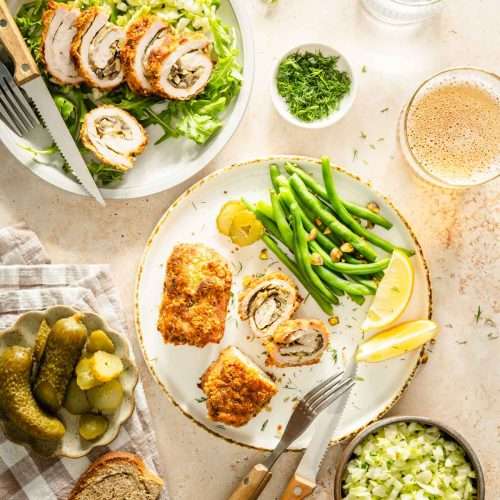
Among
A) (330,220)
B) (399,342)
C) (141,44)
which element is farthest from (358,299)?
(141,44)

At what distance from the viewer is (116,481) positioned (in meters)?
3.31

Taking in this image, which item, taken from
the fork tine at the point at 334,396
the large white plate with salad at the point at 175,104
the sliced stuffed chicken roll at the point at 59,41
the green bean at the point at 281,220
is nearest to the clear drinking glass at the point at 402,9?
the large white plate with salad at the point at 175,104

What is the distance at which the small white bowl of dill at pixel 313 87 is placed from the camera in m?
3.38

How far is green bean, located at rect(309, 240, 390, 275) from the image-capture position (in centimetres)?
331

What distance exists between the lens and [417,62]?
3541 millimetres

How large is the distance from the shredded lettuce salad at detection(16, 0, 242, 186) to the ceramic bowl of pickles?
731 mm

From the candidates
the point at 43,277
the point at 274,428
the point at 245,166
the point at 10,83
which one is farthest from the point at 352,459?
the point at 10,83

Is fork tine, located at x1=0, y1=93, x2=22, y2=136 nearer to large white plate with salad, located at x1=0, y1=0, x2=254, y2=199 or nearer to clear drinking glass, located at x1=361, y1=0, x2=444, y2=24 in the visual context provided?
large white plate with salad, located at x1=0, y1=0, x2=254, y2=199

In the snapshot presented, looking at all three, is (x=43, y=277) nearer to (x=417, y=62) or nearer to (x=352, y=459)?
(x=352, y=459)

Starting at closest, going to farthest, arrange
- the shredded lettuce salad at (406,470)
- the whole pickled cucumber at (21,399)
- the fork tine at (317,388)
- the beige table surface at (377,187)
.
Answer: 1. the whole pickled cucumber at (21,399)
2. the shredded lettuce salad at (406,470)
3. the fork tine at (317,388)
4. the beige table surface at (377,187)

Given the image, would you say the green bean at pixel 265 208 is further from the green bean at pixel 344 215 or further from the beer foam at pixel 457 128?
the beer foam at pixel 457 128

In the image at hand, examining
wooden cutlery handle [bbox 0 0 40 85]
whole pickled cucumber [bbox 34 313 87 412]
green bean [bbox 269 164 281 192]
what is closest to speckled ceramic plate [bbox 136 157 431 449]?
green bean [bbox 269 164 281 192]

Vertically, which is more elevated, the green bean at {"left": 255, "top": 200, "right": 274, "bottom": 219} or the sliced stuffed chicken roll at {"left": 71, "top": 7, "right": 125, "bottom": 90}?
the sliced stuffed chicken roll at {"left": 71, "top": 7, "right": 125, "bottom": 90}

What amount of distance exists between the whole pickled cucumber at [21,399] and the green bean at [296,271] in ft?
3.94
